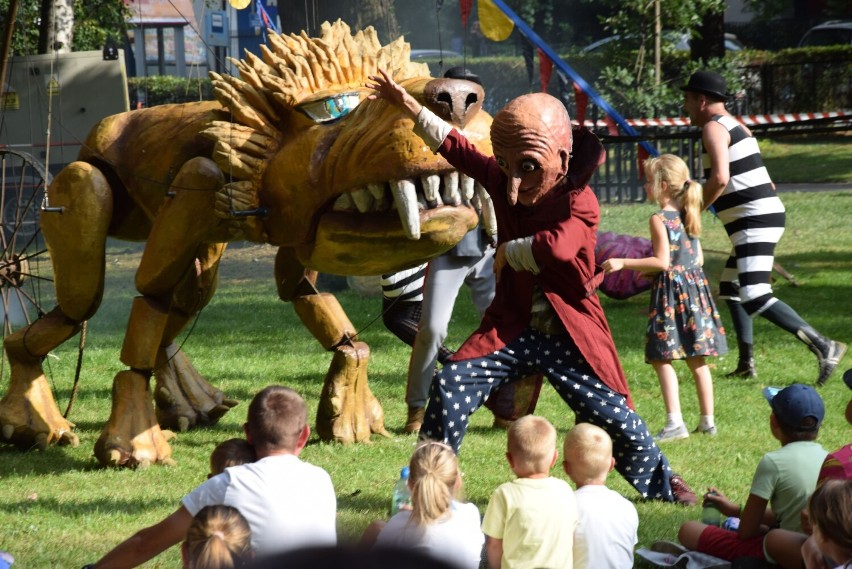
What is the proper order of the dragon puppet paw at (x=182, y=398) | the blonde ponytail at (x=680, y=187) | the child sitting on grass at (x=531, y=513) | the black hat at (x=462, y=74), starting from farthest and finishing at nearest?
the dragon puppet paw at (x=182, y=398) → the blonde ponytail at (x=680, y=187) → the black hat at (x=462, y=74) → the child sitting on grass at (x=531, y=513)

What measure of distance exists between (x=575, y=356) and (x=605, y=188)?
44.5 feet

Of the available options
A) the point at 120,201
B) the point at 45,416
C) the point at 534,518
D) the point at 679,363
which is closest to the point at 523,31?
the point at 679,363

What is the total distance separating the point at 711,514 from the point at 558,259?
119cm

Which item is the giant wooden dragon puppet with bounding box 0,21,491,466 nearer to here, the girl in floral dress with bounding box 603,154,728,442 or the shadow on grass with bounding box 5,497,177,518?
the shadow on grass with bounding box 5,497,177,518

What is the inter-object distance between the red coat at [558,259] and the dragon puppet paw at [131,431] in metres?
2.11

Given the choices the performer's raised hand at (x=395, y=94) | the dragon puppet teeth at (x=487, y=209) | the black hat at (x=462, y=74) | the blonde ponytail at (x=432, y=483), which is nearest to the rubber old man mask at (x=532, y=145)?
the performer's raised hand at (x=395, y=94)

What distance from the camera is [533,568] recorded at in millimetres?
3814

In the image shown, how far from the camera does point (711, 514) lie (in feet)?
15.8

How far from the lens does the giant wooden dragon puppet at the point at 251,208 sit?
5203mm

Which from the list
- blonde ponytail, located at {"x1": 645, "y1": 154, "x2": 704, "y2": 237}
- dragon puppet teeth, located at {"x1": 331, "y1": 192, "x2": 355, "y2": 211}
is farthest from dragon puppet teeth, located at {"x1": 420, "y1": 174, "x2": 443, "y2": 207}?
blonde ponytail, located at {"x1": 645, "y1": 154, "x2": 704, "y2": 237}

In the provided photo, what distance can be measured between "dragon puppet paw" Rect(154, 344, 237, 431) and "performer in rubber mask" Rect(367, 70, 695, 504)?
2.78 metres

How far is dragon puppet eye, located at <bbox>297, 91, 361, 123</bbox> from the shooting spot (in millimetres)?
5543

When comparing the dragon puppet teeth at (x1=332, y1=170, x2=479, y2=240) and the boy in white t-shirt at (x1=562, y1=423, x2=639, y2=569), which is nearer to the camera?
the boy in white t-shirt at (x1=562, y1=423, x2=639, y2=569)

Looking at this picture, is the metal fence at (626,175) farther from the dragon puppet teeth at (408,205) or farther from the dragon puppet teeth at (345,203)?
the dragon puppet teeth at (408,205)
